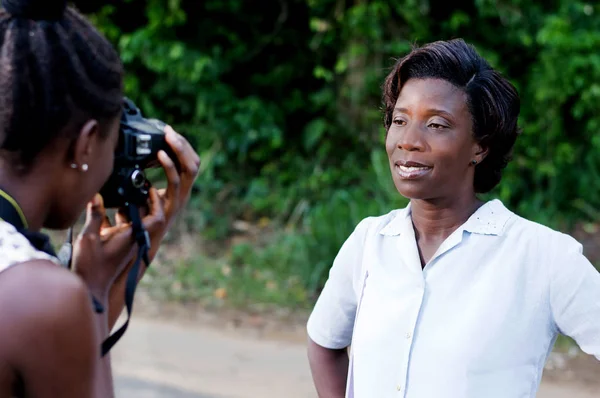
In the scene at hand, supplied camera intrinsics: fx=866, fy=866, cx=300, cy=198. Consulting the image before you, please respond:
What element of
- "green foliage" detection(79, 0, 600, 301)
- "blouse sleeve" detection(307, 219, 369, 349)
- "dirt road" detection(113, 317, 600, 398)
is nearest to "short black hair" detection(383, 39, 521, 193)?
"blouse sleeve" detection(307, 219, 369, 349)

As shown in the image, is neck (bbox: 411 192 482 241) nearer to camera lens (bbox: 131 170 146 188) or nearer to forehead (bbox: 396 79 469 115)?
forehead (bbox: 396 79 469 115)

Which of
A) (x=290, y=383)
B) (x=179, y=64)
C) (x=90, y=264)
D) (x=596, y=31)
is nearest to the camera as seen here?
(x=90, y=264)

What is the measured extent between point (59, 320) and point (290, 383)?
155 inches

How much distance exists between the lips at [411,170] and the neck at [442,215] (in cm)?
8

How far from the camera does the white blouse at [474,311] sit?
184 centimetres

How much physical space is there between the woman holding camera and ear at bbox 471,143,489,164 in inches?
35.4

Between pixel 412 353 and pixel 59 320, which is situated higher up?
pixel 59 320

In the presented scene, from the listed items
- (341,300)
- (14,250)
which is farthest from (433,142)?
(14,250)

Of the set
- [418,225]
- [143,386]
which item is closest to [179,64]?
[143,386]

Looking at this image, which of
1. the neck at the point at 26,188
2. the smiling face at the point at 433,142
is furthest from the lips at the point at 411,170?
the neck at the point at 26,188

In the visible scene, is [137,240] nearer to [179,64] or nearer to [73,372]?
[73,372]

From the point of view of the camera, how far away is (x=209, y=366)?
5.50 metres

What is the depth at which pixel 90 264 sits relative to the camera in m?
1.76

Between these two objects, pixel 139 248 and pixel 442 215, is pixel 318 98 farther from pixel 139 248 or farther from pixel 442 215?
pixel 139 248
